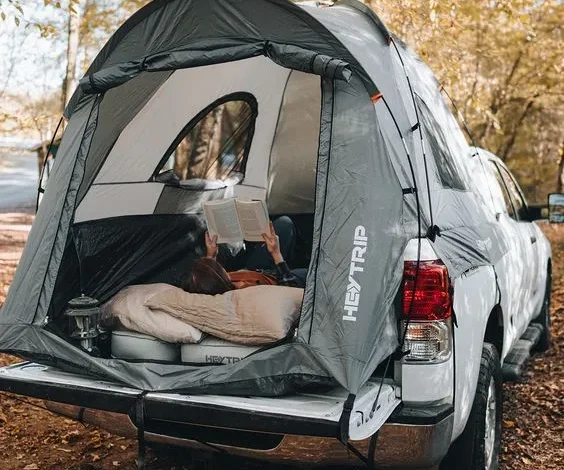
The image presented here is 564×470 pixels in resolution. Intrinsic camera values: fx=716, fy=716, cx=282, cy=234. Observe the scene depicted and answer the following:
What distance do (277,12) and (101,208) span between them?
6.70ft

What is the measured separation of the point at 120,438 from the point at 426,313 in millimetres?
2693

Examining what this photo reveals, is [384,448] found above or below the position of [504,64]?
below

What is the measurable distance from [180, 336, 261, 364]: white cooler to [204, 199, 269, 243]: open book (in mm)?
1390

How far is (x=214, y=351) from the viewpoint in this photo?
3.57 m

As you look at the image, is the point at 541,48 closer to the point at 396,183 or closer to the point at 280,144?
the point at 280,144

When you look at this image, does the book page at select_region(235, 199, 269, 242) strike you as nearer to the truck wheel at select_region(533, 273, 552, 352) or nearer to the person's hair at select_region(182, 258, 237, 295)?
the person's hair at select_region(182, 258, 237, 295)

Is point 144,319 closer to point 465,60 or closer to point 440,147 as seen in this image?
point 440,147

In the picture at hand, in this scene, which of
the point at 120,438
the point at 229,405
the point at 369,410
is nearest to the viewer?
the point at 369,410

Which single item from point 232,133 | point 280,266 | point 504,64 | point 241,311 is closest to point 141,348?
point 241,311

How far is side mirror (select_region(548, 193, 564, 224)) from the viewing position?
215 inches

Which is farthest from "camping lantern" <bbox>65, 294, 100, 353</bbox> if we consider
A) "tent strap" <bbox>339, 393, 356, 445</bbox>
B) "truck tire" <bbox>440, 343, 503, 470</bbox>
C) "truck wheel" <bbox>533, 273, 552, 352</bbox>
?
"truck wheel" <bbox>533, 273, 552, 352</bbox>

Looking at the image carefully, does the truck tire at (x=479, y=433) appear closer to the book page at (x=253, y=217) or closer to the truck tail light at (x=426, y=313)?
the truck tail light at (x=426, y=313)

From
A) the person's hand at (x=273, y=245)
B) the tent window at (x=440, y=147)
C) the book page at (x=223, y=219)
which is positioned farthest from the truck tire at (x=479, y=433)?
→ the book page at (x=223, y=219)

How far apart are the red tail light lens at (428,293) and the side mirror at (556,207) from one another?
276 cm
